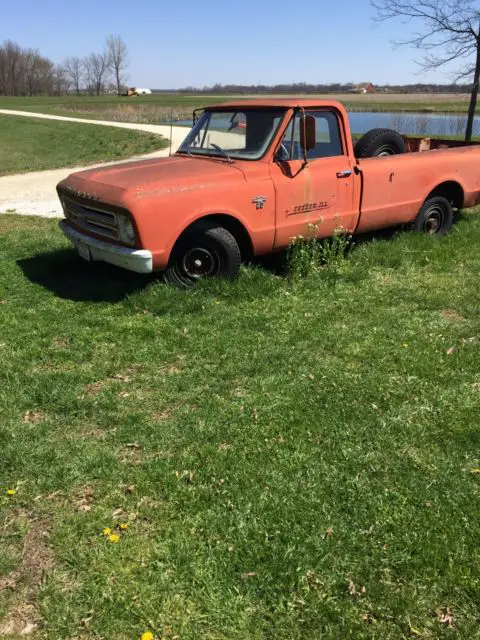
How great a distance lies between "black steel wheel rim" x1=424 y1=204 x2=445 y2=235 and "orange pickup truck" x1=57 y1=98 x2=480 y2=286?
49cm

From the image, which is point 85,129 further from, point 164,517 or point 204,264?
point 164,517

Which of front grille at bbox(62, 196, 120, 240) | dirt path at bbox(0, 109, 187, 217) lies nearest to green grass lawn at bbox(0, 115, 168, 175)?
dirt path at bbox(0, 109, 187, 217)

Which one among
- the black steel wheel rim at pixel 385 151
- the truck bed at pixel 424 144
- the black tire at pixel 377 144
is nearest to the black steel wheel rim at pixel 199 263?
the black tire at pixel 377 144

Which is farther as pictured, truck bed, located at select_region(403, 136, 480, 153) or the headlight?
truck bed, located at select_region(403, 136, 480, 153)

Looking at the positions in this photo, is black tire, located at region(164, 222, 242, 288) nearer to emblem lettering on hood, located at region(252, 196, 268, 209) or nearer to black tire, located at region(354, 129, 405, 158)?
emblem lettering on hood, located at region(252, 196, 268, 209)

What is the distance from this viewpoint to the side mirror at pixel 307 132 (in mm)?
5422

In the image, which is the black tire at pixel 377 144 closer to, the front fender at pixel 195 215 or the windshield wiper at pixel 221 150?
the windshield wiper at pixel 221 150

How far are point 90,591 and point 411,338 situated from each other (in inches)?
119

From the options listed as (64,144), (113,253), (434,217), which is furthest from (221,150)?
(64,144)

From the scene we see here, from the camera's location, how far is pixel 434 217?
720cm

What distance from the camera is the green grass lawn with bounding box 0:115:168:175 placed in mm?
17312

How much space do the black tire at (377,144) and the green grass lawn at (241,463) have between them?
217 cm

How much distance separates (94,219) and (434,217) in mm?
4245

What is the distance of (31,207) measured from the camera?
10203 mm
